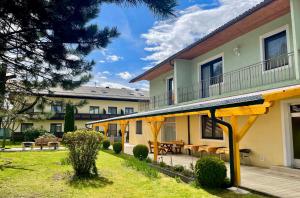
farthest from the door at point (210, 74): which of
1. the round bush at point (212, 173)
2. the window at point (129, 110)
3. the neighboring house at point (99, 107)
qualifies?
the window at point (129, 110)

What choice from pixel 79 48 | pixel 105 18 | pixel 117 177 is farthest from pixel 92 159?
pixel 105 18

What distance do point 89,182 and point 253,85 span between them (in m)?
7.80

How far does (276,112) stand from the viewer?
34.4 feet

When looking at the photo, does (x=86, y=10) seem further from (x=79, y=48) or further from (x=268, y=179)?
(x=268, y=179)

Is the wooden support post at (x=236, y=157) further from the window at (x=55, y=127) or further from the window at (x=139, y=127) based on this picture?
the window at (x=55, y=127)

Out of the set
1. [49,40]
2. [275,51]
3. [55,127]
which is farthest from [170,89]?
[55,127]

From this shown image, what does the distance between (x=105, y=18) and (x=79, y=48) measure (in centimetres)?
87

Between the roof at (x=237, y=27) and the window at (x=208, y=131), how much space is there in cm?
394

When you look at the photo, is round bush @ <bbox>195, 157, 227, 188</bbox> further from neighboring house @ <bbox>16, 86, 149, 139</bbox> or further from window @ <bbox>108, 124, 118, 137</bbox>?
window @ <bbox>108, 124, 118, 137</bbox>

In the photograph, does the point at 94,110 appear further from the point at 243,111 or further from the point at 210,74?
the point at 243,111

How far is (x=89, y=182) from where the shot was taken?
9172mm

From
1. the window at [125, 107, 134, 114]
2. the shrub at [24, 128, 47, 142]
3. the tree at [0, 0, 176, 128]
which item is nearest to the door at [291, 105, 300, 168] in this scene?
the tree at [0, 0, 176, 128]

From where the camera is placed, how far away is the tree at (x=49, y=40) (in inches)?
176

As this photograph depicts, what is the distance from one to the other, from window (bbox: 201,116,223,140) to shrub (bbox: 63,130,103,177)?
6808 millimetres
